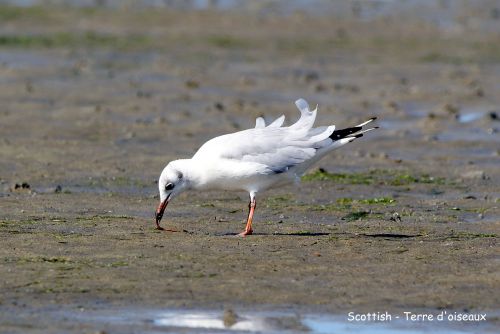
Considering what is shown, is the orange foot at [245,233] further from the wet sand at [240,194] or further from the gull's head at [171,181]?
the gull's head at [171,181]

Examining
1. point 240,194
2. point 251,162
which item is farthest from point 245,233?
point 240,194

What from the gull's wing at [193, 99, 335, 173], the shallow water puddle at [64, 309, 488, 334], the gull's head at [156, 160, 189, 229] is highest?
the gull's wing at [193, 99, 335, 173]

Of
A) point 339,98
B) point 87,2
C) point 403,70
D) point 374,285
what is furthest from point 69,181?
point 87,2

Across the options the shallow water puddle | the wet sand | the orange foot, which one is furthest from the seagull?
the shallow water puddle

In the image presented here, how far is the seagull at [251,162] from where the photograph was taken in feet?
32.8

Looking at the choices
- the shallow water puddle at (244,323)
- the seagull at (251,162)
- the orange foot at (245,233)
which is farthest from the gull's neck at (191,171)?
the shallow water puddle at (244,323)

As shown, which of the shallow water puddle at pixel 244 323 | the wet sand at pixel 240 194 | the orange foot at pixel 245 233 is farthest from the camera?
the orange foot at pixel 245 233

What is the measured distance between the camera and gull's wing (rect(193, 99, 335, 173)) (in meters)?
10.0

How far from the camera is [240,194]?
12.0 meters

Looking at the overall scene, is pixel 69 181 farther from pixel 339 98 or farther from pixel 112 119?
pixel 339 98

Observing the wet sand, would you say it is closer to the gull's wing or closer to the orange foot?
the orange foot

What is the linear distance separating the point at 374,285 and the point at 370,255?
Result: 0.86 metres

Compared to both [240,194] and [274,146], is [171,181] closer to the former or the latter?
[274,146]

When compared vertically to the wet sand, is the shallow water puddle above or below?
below
